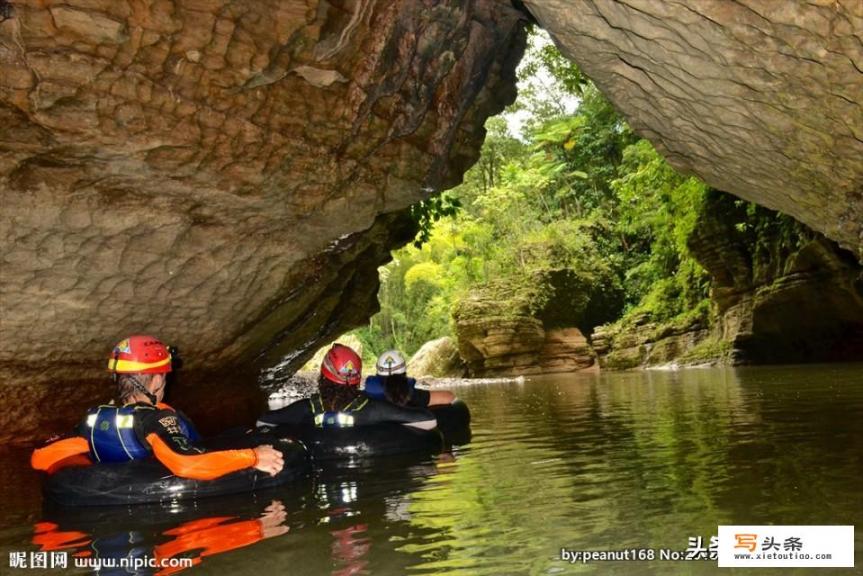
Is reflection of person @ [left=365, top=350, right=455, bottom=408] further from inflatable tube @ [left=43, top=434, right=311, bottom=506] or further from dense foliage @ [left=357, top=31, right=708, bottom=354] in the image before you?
dense foliage @ [left=357, top=31, right=708, bottom=354]

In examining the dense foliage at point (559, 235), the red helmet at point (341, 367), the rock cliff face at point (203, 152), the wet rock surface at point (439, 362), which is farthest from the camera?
the wet rock surface at point (439, 362)

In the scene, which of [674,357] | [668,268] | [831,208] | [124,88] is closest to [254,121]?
[124,88]

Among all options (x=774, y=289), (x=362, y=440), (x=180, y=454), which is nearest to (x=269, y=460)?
(x=180, y=454)

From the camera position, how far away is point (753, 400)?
10.6 meters

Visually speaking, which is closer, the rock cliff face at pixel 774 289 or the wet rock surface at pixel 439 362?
the rock cliff face at pixel 774 289

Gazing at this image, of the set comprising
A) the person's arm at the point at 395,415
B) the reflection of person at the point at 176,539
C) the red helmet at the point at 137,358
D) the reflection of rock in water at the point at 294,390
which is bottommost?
the reflection of rock in water at the point at 294,390

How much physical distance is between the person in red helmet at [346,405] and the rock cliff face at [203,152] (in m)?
1.69

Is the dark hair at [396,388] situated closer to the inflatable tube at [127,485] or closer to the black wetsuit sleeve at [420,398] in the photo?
the black wetsuit sleeve at [420,398]

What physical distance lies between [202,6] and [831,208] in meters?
5.32

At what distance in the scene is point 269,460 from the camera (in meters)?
6.10

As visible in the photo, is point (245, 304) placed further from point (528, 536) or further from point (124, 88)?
point (528, 536)

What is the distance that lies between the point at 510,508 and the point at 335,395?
138 inches

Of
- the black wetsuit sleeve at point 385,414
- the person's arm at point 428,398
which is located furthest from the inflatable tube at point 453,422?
the black wetsuit sleeve at point 385,414

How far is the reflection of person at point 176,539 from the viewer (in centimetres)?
415
